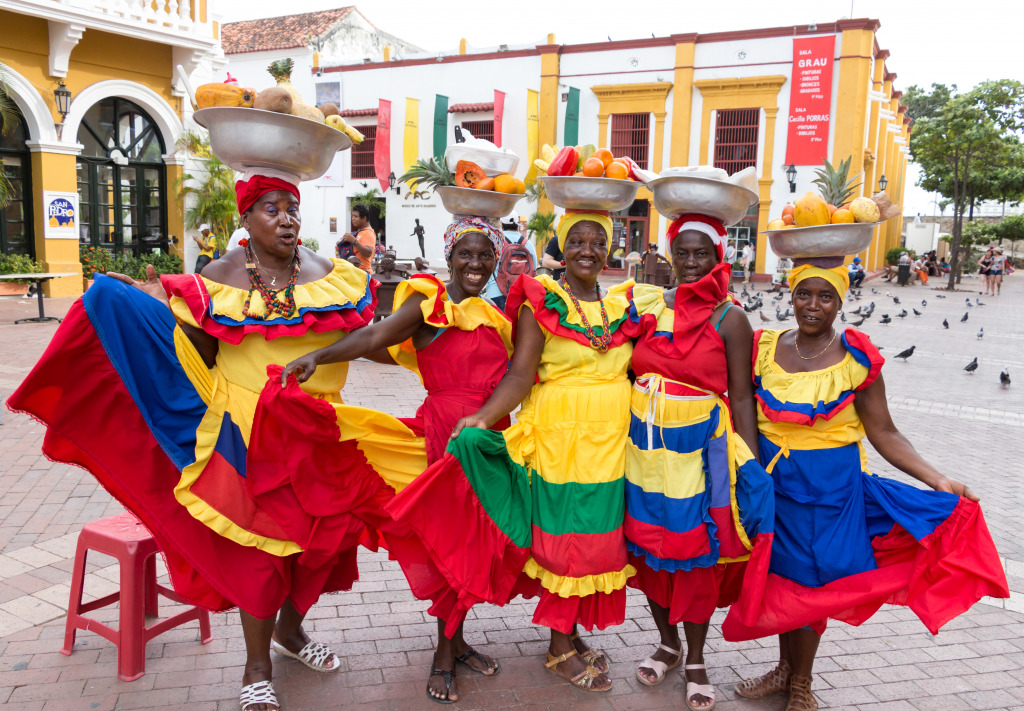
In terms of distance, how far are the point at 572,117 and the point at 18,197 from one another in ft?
65.6

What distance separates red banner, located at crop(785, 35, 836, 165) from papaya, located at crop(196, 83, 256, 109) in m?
26.5

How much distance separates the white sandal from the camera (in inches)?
126

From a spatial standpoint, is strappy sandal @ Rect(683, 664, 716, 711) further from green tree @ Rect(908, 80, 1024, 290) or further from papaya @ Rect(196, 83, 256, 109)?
green tree @ Rect(908, 80, 1024, 290)

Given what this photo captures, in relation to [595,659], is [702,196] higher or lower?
higher

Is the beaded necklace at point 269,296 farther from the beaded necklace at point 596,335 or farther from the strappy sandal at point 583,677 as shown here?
the strappy sandal at point 583,677

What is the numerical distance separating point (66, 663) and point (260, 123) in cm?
244

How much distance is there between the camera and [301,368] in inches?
112

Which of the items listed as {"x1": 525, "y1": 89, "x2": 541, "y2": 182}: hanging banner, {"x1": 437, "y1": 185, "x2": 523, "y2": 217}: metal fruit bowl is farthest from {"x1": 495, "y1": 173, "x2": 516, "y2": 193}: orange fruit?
{"x1": 525, "y1": 89, "x2": 541, "y2": 182}: hanging banner

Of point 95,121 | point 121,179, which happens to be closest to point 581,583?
point 95,121

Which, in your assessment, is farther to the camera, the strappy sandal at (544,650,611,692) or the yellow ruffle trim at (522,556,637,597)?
the strappy sandal at (544,650,611,692)

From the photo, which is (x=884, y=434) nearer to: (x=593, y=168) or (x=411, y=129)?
Result: (x=593, y=168)

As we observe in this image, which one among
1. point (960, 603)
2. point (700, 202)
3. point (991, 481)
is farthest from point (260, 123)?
point (991, 481)

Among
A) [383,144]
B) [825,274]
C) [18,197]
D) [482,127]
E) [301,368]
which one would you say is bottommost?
[301,368]

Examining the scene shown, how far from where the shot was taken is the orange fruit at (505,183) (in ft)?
10.7
